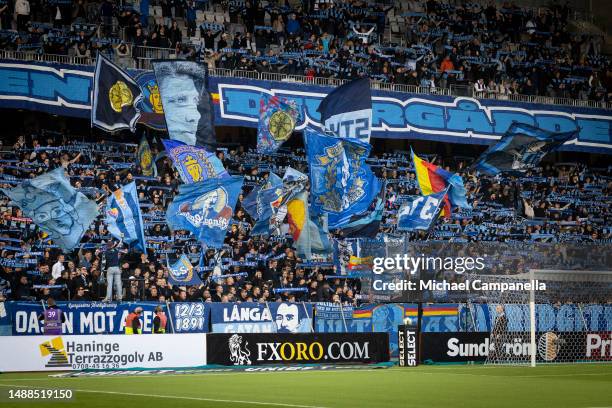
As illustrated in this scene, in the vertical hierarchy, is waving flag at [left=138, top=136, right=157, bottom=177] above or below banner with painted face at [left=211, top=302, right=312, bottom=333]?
above

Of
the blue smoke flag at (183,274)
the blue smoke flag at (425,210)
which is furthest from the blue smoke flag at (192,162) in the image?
the blue smoke flag at (425,210)

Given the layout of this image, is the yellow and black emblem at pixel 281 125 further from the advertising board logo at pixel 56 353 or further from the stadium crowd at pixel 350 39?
the advertising board logo at pixel 56 353

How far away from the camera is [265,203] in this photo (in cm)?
3503

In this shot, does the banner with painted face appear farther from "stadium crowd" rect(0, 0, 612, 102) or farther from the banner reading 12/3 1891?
"stadium crowd" rect(0, 0, 612, 102)

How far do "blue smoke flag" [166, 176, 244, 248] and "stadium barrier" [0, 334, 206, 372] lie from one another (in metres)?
6.42

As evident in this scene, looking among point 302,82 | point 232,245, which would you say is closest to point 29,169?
point 232,245

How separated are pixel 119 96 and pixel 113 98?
0.72ft

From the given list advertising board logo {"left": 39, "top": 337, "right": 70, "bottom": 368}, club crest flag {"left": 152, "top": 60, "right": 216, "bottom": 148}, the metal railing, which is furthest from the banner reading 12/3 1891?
advertising board logo {"left": 39, "top": 337, "right": 70, "bottom": 368}

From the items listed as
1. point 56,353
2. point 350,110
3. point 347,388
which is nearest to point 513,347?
point 350,110

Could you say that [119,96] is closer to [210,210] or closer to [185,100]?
[185,100]

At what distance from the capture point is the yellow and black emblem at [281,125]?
1454 inches

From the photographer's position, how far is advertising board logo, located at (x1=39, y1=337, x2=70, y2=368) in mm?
25406

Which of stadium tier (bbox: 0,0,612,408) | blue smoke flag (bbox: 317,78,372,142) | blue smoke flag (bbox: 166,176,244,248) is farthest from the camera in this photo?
blue smoke flag (bbox: 317,78,372,142)

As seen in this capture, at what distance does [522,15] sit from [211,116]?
67.6 feet
